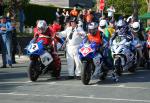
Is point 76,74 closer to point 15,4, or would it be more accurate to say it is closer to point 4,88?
point 4,88

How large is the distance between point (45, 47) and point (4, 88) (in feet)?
6.90

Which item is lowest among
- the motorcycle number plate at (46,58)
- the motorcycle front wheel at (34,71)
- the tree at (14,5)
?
the motorcycle front wheel at (34,71)

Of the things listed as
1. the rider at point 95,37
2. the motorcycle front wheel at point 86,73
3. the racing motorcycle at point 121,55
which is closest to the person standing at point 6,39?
the racing motorcycle at point 121,55

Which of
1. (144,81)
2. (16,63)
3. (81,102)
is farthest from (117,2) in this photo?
(81,102)

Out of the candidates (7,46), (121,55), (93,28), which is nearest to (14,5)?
(7,46)

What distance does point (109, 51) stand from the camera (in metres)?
16.3

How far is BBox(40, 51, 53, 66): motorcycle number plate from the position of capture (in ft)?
52.9

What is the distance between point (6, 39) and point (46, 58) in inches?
196

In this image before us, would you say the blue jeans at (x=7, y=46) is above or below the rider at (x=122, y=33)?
below

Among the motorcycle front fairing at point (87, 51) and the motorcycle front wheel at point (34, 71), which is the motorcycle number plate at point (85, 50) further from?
the motorcycle front wheel at point (34, 71)

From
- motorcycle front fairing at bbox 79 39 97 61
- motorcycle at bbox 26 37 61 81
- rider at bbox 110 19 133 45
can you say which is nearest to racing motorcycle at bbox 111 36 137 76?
rider at bbox 110 19 133 45

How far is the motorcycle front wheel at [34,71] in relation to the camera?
52.1 ft

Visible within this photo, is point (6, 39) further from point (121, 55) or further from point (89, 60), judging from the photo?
point (89, 60)

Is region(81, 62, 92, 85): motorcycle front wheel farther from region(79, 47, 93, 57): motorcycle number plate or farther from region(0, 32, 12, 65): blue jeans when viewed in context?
region(0, 32, 12, 65): blue jeans
